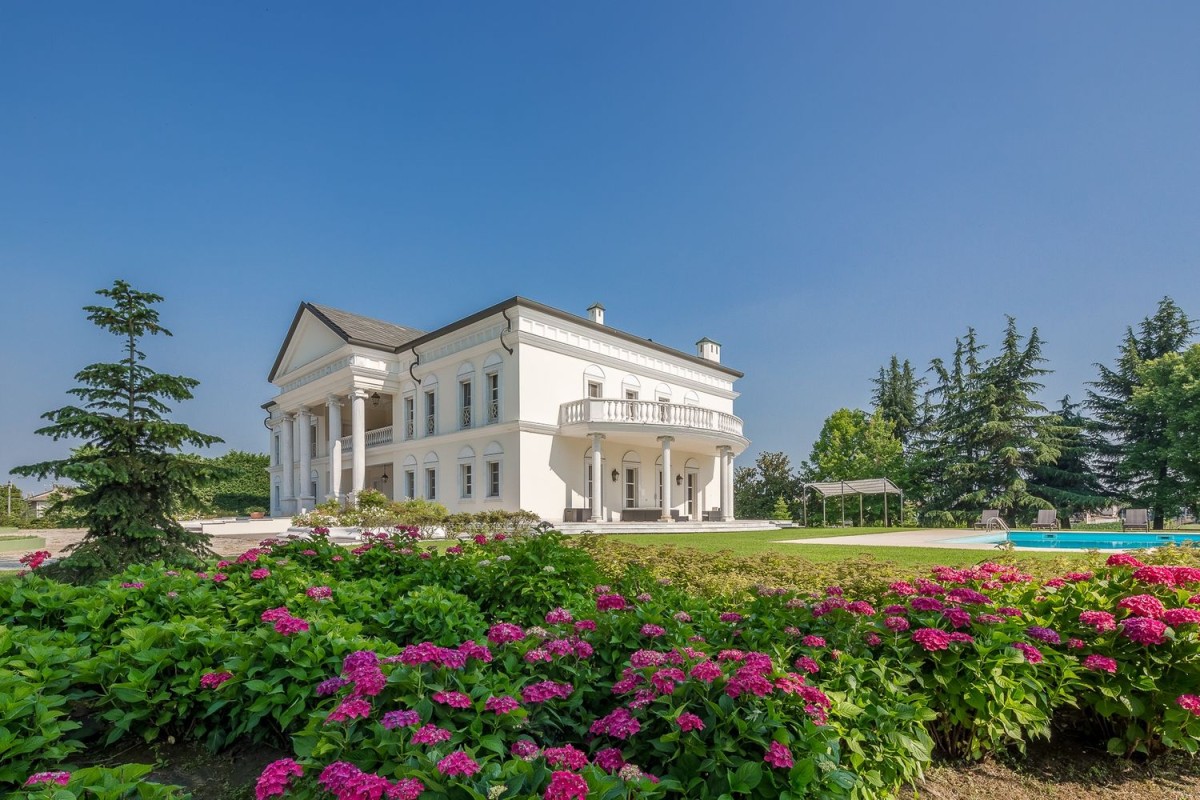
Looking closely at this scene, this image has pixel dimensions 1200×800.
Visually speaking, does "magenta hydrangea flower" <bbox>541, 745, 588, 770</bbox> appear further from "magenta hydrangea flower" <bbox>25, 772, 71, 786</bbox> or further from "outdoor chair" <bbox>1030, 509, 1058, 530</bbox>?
"outdoor chair" <bbox>1030, 509, 1058, 530</bbox>

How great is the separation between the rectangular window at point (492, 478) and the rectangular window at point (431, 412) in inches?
150

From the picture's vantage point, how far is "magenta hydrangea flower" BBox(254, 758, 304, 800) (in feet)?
5.45

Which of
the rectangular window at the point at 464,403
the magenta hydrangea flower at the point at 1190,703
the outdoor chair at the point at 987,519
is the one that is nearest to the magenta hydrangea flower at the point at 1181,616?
the magenta hydrangea flower at the point at 1190,703

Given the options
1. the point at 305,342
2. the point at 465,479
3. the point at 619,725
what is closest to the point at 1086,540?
the point at 465,479

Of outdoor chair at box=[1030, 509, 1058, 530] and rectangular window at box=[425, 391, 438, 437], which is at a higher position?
rectangular window at box=[425, 391, 438, 437]

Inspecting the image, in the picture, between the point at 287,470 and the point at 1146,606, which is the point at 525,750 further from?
the point at 287,470

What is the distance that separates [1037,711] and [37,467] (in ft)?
29.1

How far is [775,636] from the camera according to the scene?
3.01 m

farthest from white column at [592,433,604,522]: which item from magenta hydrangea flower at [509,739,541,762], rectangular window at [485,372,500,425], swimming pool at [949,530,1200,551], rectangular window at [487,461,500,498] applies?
magenta hydrangea flower at [509,739,541,762]

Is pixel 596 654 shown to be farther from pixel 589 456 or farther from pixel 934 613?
pixel 589 456

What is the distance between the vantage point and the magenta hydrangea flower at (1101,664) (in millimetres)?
3041

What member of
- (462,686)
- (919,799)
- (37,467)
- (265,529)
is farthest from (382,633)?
(265,529)

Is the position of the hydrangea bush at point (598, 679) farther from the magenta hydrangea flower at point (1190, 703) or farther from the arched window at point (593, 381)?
the arched window at point (593, 381)

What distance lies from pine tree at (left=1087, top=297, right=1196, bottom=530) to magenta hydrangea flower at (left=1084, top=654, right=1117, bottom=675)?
1282 inches
